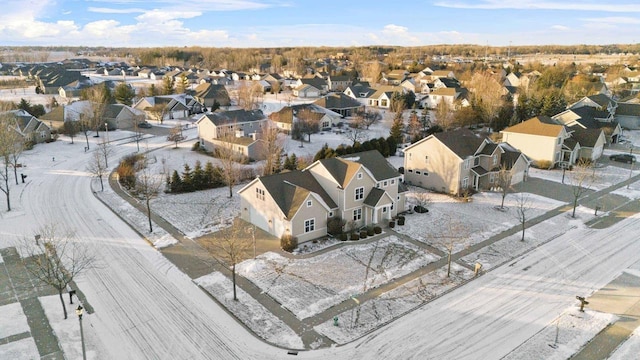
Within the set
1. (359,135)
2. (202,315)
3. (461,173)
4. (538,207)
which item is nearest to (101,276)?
(202,315)

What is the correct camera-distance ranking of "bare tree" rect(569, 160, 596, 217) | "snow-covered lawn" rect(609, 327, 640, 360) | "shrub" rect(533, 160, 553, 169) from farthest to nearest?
"shrub" rect(533, 160, 553, 169) → "bare tree" rect(569, 160, 596, 217) → "snow-covered lawn" rect(609, 327, 640, 360)

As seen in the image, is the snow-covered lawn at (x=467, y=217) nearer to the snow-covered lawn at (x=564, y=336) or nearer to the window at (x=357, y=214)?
the window at (x=357, y=214)

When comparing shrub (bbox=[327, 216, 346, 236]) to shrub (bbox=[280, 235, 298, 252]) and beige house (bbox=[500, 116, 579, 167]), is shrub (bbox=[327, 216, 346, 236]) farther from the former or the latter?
beige house (bbox=[500, 116, 579, 167])

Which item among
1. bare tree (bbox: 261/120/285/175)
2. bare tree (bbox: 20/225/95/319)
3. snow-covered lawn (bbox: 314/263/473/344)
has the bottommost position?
snow-covered lawn (bbox: 314/263/473/344)

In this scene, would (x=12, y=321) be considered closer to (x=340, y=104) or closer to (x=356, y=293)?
(x=356, y=293)

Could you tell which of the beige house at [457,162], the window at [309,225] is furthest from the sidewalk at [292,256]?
the beige house at [457,162]

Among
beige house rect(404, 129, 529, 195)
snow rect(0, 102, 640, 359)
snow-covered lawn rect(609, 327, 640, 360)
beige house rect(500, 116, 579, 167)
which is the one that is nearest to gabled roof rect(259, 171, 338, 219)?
snow rect(0, 102, 640, 359)
